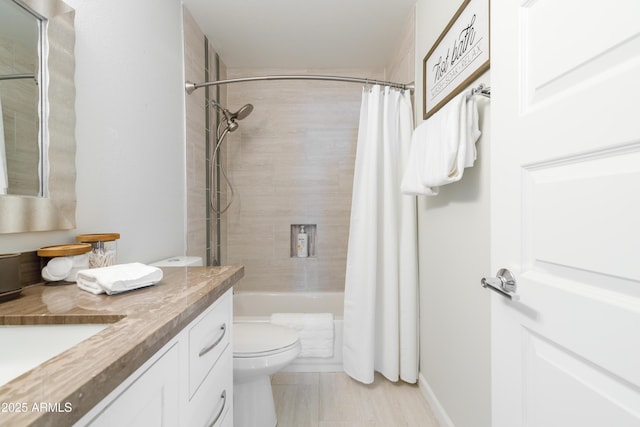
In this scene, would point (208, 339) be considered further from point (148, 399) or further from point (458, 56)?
point (458, 56)

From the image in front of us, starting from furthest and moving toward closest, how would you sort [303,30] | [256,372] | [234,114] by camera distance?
[234,114], [303,30], [256,372]

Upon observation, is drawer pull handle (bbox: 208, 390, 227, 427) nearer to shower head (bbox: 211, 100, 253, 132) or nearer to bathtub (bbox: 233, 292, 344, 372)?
bathtub (bbox: 233, 292, 344, 372)

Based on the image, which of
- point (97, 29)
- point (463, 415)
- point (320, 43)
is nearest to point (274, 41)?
point (320, 43)

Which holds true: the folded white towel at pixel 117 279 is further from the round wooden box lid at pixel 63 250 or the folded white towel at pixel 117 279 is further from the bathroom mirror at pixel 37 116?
the bathroom mirror at pixel 37 116

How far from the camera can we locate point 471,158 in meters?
1.17

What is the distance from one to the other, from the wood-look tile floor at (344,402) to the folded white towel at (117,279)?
1.15 metres

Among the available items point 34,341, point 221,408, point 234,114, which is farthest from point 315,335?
point 234,114

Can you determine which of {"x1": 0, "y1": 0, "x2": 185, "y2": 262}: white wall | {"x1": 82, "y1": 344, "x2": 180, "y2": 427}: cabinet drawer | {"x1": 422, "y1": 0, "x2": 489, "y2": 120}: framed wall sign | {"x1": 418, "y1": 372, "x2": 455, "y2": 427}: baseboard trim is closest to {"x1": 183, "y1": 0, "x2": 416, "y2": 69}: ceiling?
{"x1": 0, "y1": 0, "x2": 185, "y2": 262}: white wall

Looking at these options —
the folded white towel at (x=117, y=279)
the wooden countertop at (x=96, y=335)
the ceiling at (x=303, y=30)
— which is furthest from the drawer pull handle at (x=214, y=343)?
the ceiling at (x=303, y=30)

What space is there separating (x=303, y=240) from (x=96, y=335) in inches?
90.0

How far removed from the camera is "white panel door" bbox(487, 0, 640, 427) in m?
0.47

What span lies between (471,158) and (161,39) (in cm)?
167

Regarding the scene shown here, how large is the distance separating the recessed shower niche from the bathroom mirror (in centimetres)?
188

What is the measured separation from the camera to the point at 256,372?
1.43 m
